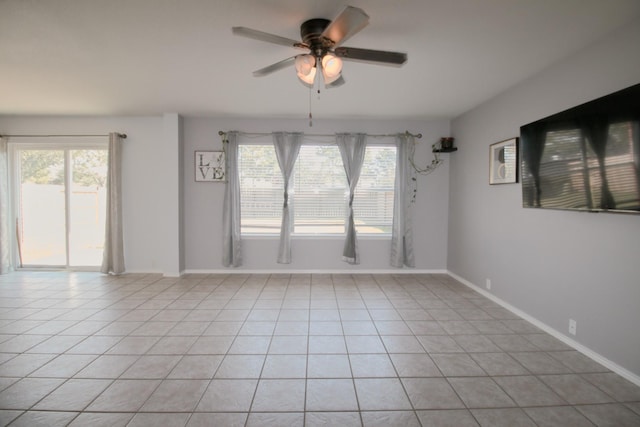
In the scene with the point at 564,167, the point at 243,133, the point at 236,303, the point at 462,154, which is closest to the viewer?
the point at 564,167

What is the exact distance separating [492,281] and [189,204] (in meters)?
4.57

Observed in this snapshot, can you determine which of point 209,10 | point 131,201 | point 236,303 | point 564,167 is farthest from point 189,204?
point 564,167

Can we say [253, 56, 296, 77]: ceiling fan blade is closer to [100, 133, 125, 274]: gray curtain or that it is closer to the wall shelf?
the wall shelf

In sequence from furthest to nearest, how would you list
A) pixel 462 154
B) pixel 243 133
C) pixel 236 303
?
pixel 243 133 → pixel 462 154 → pixel 236 303

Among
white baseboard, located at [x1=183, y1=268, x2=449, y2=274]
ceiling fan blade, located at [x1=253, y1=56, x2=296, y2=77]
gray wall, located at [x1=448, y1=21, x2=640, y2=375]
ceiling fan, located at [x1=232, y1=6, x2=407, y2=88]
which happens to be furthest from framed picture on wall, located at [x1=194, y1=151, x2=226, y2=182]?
gray wall, located at [x1=448, y1=21, x2=640, y2=375]

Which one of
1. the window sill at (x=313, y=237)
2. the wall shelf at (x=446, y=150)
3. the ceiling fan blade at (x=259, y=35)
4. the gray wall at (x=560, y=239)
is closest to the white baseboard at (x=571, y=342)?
the gray wall at (x=560, y=239)

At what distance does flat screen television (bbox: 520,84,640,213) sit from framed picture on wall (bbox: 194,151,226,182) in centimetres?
406

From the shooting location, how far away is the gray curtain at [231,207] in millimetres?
4770

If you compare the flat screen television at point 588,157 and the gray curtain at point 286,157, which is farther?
the gray curtain at point 286,157

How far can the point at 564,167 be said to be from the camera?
247cm

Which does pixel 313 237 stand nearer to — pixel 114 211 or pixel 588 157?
pixel 114 211

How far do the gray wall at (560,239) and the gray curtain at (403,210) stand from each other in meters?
0.83

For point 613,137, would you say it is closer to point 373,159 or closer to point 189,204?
point 373,159

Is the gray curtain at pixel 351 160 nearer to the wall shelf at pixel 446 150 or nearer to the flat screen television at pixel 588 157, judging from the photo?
the wall shelf at pixel 446 150
